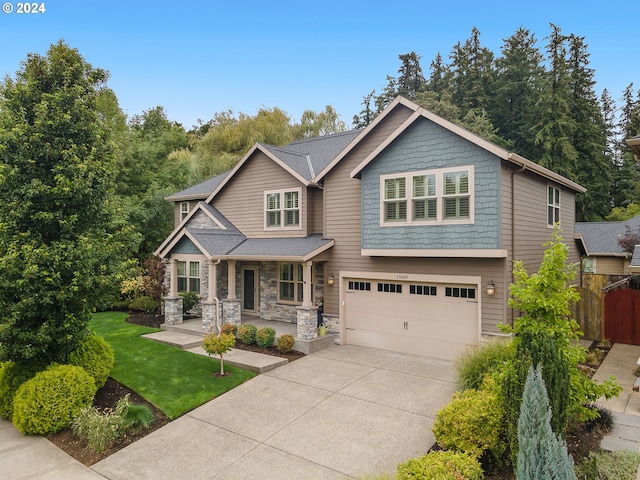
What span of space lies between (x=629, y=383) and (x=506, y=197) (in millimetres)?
5151

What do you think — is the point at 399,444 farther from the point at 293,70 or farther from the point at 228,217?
the point at 293,70

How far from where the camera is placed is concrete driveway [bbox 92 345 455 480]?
20.4 ft

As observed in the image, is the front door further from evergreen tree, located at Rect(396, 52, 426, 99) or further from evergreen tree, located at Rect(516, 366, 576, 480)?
evergreen tree, located at Rect(396, 52, 426, 99)

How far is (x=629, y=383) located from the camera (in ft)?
30.6

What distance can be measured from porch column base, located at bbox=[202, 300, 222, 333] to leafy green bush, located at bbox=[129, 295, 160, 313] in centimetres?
519


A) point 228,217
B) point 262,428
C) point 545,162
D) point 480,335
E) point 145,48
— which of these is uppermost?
point 145,48

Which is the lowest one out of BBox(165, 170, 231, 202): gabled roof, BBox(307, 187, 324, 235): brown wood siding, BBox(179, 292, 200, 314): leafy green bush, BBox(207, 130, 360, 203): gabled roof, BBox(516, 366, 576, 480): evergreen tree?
BBox(179, 292, 200, 314): leafy green bush

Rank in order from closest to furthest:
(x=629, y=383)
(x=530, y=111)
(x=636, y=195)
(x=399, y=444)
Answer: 1. (x=399, y=444)
2. (x=629, y=383)
3. (x=636, y=195)
4. (x=530, y=111)

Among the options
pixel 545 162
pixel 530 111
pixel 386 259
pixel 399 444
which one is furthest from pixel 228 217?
pixel 530 111

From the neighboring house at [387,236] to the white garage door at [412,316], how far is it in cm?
3

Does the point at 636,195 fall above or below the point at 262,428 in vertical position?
above

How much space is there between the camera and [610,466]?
5414mm

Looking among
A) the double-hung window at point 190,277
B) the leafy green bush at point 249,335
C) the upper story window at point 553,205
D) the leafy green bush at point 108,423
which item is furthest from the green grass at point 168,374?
the upper story window at point 553,205

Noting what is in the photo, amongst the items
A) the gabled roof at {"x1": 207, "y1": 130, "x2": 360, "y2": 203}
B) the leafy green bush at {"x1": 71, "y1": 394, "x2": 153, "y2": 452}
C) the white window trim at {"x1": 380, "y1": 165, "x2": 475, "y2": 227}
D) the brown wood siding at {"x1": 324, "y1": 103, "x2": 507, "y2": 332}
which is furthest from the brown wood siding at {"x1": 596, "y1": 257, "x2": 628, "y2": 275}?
the leafy green bush at {"x1": 71, "y1": 394, "x2": 153, "y2": 452}
